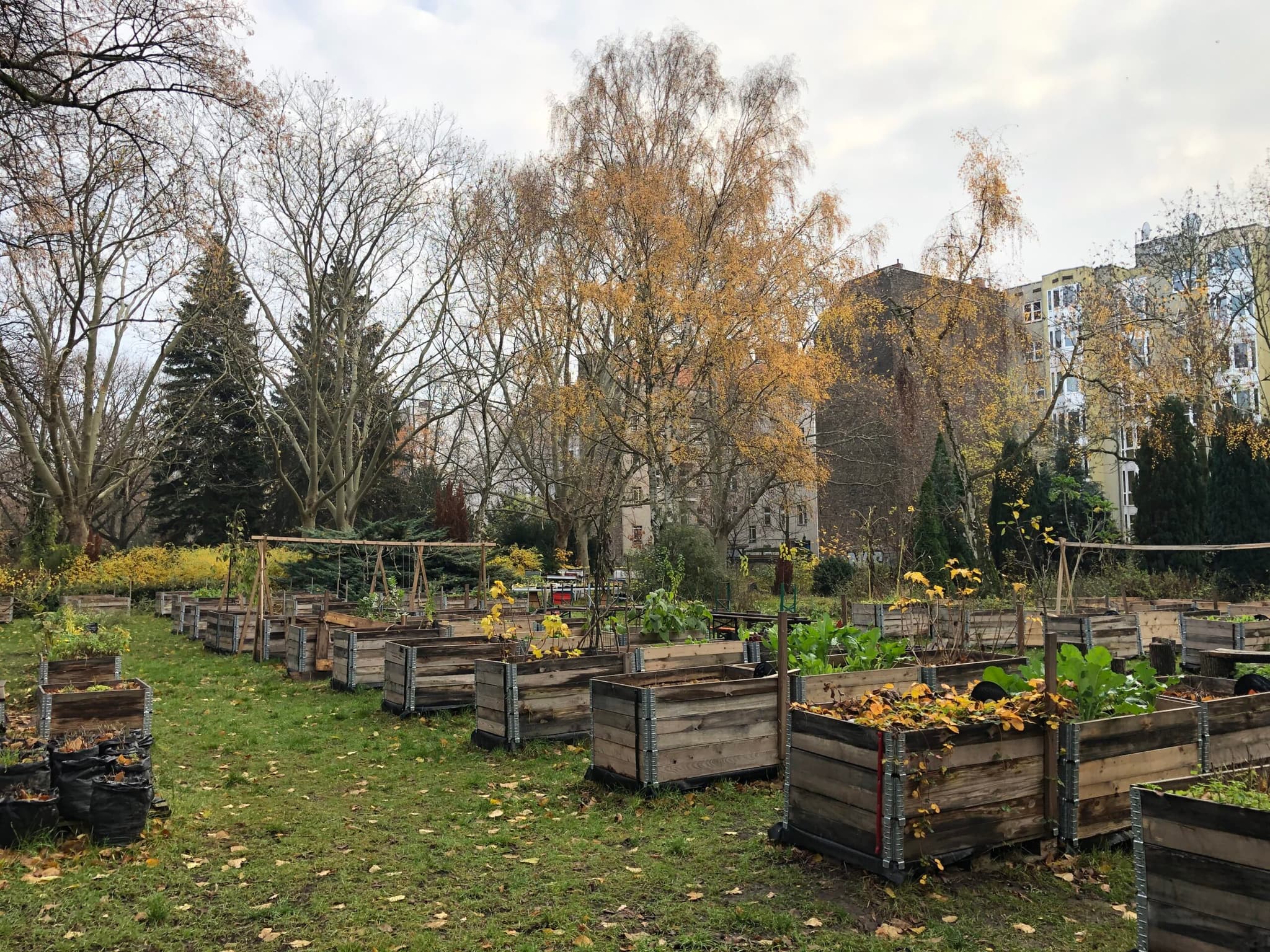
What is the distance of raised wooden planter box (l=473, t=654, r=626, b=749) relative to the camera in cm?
824

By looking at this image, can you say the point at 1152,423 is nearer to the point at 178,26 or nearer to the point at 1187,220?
the point at 1187,220

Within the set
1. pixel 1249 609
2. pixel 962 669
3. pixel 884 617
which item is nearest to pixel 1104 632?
pixel 884 617

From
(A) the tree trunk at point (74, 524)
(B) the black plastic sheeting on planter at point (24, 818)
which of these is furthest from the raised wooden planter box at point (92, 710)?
(A) the tree trunk at point (74, 524)

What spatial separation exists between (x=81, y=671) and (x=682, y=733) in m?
5.84

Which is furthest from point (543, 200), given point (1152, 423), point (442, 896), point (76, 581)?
point (442, 896)

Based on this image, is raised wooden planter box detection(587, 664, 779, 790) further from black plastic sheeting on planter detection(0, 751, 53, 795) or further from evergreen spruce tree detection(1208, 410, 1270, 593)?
evergreen spruce tree detection(1208, 410, 1270, 593)

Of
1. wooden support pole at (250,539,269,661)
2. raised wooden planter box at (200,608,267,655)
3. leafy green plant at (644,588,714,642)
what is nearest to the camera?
leafy green plant at (644,588,714,642)

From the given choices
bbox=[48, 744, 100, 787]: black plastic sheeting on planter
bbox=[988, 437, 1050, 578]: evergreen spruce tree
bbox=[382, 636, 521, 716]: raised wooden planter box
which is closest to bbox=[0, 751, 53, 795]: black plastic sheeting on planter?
bbox=[48, 744, 100, 787]: black plastic sheeting on planter

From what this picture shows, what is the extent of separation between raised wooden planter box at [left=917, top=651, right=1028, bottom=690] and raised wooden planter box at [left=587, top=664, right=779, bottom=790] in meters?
1.32

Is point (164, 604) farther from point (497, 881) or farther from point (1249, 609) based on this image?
point (1249, 609)

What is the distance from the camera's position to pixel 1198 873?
364 centimetres

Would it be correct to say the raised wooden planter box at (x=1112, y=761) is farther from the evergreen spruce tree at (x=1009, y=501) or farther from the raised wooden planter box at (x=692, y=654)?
the evergreen spruce tree at (x=1009, y=501)

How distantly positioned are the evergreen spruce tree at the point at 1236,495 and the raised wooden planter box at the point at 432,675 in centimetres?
2033

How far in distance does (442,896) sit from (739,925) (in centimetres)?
153
